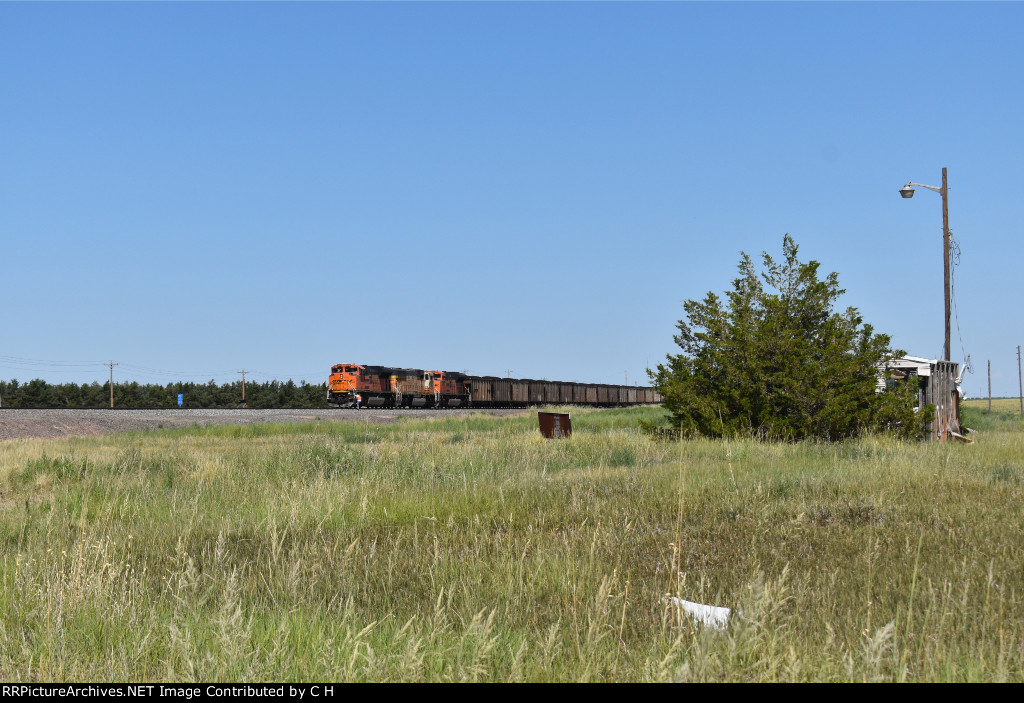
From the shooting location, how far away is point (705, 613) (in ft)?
12.1

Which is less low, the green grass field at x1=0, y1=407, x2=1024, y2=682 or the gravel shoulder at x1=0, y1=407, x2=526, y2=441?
the green grass field at x1=0, y1=407, x2=1024, y2=682

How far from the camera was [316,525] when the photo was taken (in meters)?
6.70

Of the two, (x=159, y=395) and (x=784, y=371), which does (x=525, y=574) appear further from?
(x=159, y=395)

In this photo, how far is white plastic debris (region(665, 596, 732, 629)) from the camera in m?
3.48

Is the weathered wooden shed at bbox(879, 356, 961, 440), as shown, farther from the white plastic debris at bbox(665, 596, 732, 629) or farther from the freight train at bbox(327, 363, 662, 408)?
the freight train at bbox(327, 363, 662, 408)

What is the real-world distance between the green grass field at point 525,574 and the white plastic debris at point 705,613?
0.23 ft

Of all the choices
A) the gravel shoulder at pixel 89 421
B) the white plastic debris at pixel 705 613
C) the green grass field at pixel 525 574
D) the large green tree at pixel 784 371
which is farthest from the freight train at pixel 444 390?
the white plastic debris at pixel 705 613

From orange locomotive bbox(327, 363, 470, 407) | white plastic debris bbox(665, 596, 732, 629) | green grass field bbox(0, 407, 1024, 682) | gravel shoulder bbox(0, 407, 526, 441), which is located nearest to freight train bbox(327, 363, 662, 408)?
orange locomotive bbox(327, 363, 470, 407)

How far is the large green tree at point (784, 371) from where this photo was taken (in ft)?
49.2

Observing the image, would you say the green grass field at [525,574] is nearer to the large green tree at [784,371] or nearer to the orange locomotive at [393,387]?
the large green tree at [784,371]

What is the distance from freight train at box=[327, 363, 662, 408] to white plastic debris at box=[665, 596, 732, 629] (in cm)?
4720

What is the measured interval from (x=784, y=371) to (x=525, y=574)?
11.8 metres
